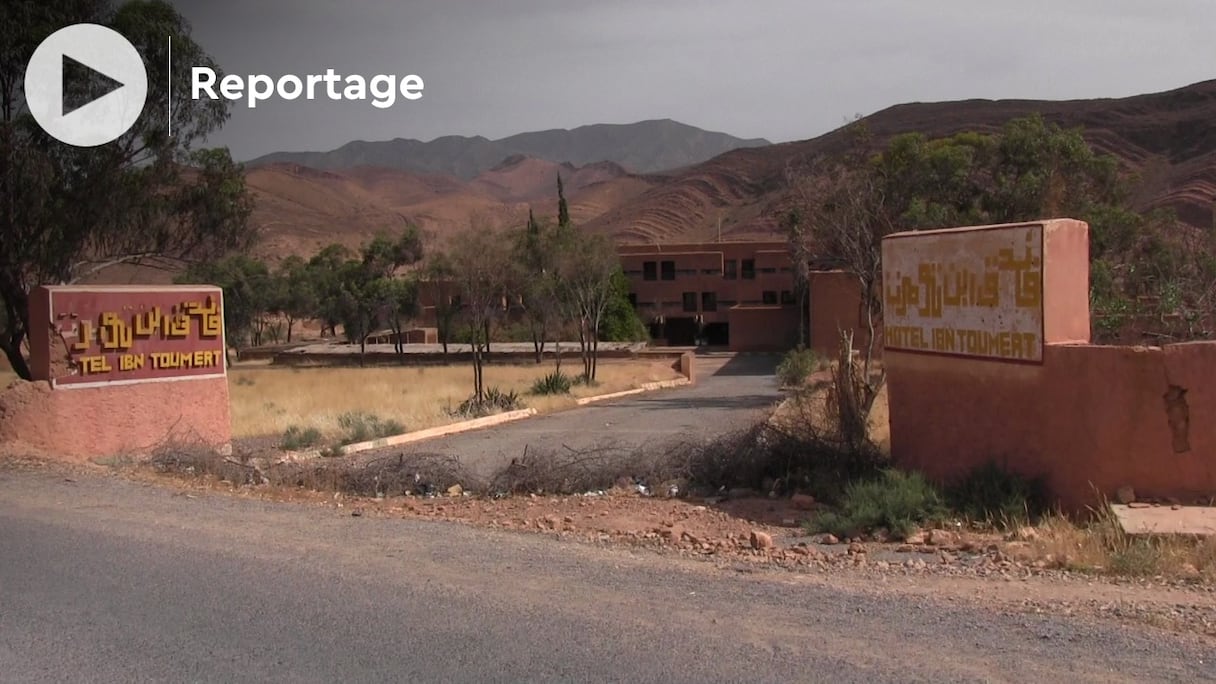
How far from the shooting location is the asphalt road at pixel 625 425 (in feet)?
67.5

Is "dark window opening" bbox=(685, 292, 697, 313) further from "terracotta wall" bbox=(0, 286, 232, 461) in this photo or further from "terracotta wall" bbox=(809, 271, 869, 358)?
"terracotta wall" bbox=(0, 286, 232, 461)

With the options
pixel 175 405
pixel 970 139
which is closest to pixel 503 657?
pixel 175 405

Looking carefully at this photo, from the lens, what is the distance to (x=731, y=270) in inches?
2933

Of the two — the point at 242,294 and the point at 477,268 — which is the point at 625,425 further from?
the point at 242,294

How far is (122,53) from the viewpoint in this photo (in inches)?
1123

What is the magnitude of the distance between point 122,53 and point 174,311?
13.3m

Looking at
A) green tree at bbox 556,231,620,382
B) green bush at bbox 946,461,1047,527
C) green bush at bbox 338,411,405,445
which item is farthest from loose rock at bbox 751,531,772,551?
green tree at bbox 556,231,620,382

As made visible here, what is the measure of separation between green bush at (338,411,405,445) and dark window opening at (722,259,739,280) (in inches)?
1993

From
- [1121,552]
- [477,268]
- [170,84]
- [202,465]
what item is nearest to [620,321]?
[477,268]

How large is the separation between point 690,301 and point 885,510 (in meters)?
63.0

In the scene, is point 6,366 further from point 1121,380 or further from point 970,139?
point 1121,380

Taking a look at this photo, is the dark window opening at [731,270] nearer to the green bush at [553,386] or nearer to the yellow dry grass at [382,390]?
the yellow dry grass at [382,390]

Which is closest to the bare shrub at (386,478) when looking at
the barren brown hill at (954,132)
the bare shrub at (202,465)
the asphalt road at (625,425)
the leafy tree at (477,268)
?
the bare shrub at (202,465)

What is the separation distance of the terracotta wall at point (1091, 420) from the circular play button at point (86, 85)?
23.1 meters
